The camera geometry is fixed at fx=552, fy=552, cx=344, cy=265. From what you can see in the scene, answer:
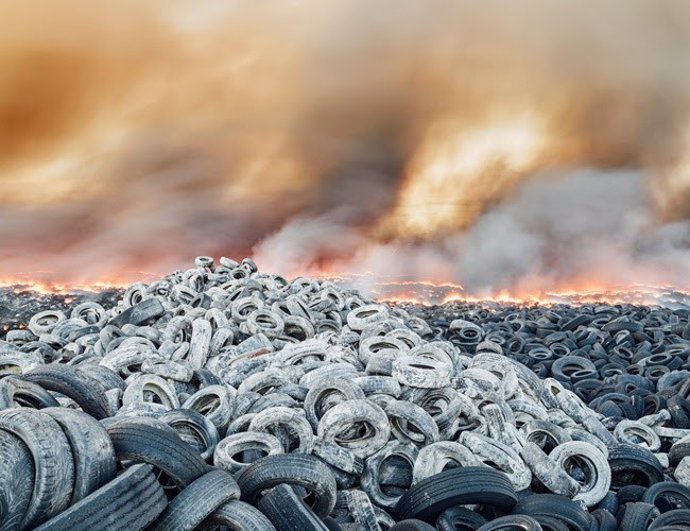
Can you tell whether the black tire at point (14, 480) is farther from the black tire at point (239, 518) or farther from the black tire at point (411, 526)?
the black tire at point (411, 526)

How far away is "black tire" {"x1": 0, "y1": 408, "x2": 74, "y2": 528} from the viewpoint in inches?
132

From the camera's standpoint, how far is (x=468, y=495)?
15.4ft

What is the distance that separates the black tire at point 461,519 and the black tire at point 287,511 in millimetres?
1193

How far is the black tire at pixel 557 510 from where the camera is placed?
15.9 ft

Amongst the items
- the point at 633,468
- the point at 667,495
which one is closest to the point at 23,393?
the point at 667,495

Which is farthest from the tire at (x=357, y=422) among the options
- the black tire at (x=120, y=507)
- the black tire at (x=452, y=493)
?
the black tire at (x=120, y=507)

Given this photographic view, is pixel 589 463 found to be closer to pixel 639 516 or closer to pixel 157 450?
pixel 639 516

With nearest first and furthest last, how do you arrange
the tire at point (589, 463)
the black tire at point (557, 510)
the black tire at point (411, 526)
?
the black tire at point (411, 526) → the black tire at point (557, 510) → the tire at point (589, 463)

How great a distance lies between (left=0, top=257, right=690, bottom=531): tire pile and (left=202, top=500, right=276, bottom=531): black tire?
1 centimetres

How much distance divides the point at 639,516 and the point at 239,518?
3.69 metres

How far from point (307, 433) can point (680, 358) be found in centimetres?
935

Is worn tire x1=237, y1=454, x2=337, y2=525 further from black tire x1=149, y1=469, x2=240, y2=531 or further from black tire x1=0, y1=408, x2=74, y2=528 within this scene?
black tire x1=0, y1=408, x2=74, y2=528

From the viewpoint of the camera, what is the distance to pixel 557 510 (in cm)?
490

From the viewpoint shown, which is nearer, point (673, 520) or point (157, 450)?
point (157, 450)
